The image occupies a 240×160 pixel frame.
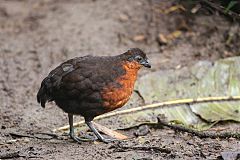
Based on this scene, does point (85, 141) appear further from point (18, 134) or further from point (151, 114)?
point (151, 114)

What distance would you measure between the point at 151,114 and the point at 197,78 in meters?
0.95

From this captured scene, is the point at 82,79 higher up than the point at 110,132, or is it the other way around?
the point at 82,79

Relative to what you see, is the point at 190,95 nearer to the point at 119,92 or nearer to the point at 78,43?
the point at 119,92

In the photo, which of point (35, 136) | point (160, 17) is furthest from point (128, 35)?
point (35, 136)

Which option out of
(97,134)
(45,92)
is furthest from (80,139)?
(45,92)

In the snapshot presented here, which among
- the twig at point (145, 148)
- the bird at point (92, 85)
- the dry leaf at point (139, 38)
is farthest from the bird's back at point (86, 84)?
the dry leaf at point (139, 38)

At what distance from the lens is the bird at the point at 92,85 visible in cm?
565

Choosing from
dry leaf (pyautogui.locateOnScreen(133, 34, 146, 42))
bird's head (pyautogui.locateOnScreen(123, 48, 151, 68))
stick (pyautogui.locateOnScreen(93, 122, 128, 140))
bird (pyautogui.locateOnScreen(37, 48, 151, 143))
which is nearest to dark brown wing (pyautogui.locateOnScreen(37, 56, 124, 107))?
bird (pyautogui.locateOnScreen(37, 48, 151, 143))

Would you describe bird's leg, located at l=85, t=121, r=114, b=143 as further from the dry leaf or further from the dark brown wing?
the dry leaf

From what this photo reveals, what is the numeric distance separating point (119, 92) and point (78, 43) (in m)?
3.89

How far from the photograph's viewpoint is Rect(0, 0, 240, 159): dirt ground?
6.32 metres

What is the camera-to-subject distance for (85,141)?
19.6 ft

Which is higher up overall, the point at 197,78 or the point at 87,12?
the point at 87,12

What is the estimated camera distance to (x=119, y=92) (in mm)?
5691
